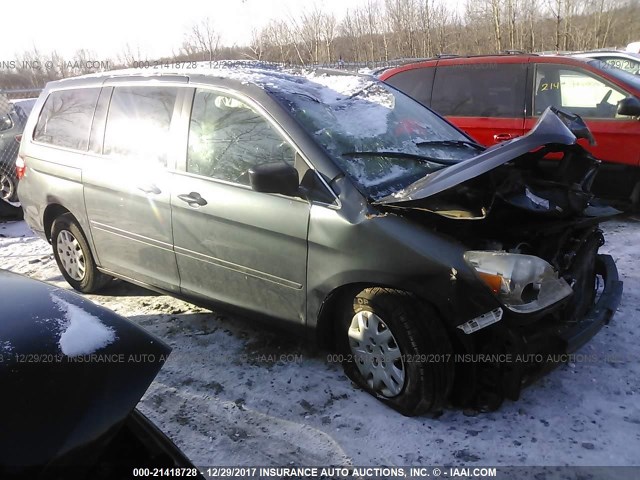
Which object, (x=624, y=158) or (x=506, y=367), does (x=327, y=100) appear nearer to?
(x=506, y=367)

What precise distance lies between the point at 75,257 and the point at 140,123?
1.54 meters

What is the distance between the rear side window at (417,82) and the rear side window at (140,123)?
149 inches

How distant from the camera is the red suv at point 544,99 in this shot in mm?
5520

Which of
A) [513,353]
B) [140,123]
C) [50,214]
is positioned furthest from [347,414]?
[50,214]

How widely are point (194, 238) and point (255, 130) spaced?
0.80 metres

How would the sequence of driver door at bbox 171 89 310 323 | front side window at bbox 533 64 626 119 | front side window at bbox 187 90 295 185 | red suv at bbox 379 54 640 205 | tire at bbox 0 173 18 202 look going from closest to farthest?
driver door at bbox 171 89 310 323
front side window at bbox 187 90 295 185
red suv at bbox 379 54 640 205
front side window at bbox 533 64 626 119
tire at bbox 0 173 18 202

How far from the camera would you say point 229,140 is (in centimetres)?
326

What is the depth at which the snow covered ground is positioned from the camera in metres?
2.48

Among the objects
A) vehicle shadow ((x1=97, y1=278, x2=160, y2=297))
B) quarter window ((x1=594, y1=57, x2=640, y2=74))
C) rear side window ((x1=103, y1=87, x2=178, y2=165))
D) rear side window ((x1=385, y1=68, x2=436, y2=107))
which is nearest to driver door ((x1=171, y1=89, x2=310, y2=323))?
rear side window ((x1=103, y1=87, x2=178, y2=165))

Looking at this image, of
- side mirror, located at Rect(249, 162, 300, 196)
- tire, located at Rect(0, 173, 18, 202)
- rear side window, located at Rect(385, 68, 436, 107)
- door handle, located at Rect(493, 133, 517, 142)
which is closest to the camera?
side mirror, located at Rect(249, 162, 300, 196)

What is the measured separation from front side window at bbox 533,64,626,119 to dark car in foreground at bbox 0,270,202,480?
5.47 meters

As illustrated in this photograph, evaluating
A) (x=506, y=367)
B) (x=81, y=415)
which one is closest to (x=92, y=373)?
(x=81, y=415)

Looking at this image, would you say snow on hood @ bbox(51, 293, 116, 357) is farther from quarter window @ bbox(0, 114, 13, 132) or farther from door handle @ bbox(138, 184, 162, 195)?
quarter window @ bbox(0, 114, 13, 132)

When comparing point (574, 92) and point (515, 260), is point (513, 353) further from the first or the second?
point (574, 92)
